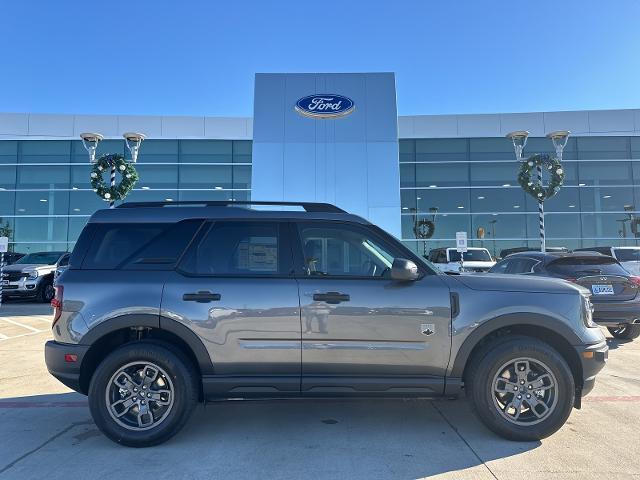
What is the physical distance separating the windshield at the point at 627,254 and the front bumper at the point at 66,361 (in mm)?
16947

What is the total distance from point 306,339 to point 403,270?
978mm

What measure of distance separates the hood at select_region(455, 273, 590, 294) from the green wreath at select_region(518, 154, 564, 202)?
1471 cm

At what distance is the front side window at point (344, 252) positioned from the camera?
4.19 meters

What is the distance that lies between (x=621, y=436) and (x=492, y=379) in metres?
1.31

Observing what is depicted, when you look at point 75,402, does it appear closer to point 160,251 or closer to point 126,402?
point 126,402

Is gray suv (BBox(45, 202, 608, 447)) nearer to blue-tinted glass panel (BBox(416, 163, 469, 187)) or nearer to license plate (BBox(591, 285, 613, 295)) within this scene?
license plate (BBox(591, 285, 613, 295))

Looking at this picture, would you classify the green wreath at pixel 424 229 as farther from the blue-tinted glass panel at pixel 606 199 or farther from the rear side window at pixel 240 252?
the rear side window at pixel 240 252

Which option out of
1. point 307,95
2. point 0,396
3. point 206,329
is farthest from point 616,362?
point 307,95

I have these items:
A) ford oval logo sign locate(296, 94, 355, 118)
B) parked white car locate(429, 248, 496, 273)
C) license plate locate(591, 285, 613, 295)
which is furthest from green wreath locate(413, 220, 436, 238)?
license plate locate(591, 285, 613, 295)

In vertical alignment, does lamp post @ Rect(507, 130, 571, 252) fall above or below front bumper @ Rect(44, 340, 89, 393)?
above

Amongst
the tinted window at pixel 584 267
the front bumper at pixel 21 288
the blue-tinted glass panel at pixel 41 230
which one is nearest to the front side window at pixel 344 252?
the tinted window at pixel 584 267

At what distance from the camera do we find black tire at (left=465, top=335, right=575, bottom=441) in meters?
4.04

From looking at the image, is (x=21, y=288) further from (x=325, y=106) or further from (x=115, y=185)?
(x=325, y=106)

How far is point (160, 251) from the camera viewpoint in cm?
425
